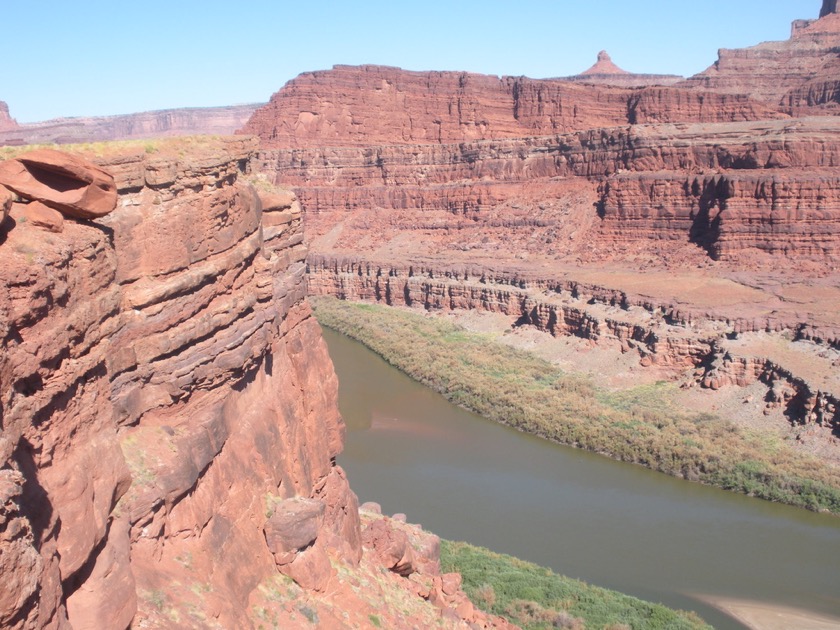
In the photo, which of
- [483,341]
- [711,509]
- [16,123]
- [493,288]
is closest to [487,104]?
[493,288]

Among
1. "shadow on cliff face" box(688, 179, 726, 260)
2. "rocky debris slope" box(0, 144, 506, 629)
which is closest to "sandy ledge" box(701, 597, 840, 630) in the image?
"rocky debris slope" box(0, 144, 506, 629)

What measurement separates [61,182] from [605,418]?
2534cm

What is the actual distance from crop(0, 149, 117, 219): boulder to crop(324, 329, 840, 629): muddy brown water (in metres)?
15.5

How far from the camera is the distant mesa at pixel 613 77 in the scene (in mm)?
111938

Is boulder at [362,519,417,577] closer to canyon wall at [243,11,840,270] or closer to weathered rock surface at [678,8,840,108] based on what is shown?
canyon wall at [243,11,840,270]

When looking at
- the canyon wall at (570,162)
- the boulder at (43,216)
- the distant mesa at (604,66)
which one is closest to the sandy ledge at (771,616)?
the boulder at (43,216)

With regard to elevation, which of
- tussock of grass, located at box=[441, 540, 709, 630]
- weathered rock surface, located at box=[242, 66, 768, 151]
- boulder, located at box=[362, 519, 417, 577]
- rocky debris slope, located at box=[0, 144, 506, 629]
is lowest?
tussock of grass, located at box=[441, 540, 709, 630]

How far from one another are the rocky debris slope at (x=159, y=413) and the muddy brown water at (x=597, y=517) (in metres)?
9.73

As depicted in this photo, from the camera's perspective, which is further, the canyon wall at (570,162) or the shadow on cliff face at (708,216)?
the shadow on cliff face at (708,216)

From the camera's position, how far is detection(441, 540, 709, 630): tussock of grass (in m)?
15.7

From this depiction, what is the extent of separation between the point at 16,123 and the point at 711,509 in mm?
127073

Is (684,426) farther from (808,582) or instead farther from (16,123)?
(16,123)

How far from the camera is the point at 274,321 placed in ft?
34.8

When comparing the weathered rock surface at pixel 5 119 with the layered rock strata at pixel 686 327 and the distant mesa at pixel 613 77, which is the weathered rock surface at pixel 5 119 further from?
the layered rock strata at pixel 686 327
